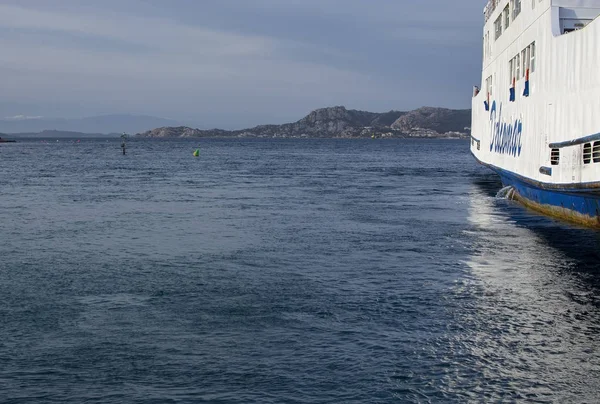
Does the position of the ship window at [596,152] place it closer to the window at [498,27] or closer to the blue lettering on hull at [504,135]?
the blue lettering on hull at [504,135]

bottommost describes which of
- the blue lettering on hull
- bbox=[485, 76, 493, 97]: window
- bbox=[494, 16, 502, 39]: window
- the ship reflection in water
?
the ship reflection in water

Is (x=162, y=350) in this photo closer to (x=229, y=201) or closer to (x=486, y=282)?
(x=486, y=282)

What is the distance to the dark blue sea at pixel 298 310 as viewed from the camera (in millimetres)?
10148

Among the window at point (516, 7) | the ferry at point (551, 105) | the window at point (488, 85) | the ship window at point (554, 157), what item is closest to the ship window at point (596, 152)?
the ferry at point (551, 105)

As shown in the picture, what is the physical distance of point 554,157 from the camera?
2377cm

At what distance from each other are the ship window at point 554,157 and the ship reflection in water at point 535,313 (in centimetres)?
225

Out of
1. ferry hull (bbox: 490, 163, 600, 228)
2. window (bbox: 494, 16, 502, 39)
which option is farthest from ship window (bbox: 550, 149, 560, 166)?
window (bbox: 494, 16, 502, 39)

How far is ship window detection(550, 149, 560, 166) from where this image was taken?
76.9 ft

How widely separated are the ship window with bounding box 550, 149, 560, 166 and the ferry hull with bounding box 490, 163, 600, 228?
921 mm

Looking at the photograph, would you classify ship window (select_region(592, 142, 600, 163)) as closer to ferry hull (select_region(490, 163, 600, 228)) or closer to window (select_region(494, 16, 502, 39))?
ferry hull (select_region(490, 163, 600, 228))

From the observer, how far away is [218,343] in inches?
469

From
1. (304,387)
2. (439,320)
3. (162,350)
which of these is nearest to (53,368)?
(162,350)

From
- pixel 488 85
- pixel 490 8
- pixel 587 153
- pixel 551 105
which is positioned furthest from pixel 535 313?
pixel 490 8

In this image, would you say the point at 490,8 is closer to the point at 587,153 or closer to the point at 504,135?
the point at 504,135
